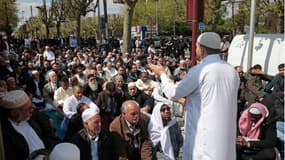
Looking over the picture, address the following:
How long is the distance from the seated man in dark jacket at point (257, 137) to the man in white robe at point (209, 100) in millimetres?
1633

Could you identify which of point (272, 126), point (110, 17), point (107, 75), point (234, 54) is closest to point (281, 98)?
point (272, 126)

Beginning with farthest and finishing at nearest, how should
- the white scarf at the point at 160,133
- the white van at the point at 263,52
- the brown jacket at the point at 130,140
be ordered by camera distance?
the white van at the point at 263,52
the white scarf at the point at 160,133
the brown jacket at the point at 130,140

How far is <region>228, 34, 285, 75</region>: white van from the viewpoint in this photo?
37.3ft

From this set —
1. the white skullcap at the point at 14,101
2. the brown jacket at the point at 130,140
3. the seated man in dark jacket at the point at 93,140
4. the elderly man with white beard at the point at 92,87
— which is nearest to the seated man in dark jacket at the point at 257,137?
the brown jacket at the point at 130,140

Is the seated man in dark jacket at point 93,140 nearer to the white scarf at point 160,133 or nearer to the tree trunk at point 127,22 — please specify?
the white scarf at point 160,133

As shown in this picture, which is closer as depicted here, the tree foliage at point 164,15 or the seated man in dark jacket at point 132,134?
the seated man in dark jacket at point 132,134

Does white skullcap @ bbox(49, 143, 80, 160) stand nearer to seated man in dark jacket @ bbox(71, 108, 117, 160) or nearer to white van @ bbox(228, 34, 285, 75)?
seated man in dark jacket @ bbox(71, 108, 117, 160)

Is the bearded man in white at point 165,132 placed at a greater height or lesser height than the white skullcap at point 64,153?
lesser

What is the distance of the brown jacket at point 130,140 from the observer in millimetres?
4219

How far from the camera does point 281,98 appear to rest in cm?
649

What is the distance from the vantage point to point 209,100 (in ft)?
11.0

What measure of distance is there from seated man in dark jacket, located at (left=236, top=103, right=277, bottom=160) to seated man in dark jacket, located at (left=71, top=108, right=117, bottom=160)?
184cm

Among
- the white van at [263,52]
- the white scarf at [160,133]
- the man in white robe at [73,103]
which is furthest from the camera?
the white van at [263,52]

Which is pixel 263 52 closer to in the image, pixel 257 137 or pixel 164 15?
pixel 257 137
